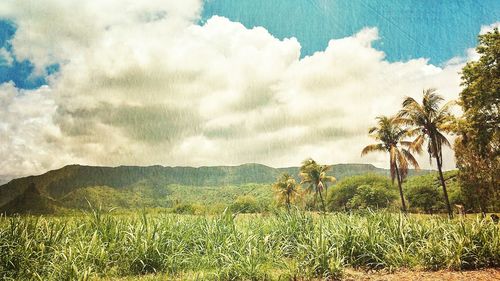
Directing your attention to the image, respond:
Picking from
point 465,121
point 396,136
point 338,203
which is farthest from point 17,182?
point 465,121

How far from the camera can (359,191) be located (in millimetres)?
68750

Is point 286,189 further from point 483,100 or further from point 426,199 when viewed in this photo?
point 483,100

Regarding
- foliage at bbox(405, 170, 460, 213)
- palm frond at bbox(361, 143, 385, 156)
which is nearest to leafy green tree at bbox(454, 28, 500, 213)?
palm frond at bbox(361, 143, 385, 156)

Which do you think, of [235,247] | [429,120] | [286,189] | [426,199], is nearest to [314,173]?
[286,189]

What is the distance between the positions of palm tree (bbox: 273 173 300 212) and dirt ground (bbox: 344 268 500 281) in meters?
61.2

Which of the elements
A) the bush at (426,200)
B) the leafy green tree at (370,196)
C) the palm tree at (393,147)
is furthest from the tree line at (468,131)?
the leafy green tree at (370,196)

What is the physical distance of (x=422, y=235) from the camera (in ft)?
28.9

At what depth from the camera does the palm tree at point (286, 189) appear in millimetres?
68619

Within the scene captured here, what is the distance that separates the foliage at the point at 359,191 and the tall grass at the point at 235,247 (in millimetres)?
60046

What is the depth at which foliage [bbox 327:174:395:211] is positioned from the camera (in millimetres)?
66688

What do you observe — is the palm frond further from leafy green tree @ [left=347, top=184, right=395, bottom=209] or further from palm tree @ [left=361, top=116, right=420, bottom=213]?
leafy green tree @ [left=347, top=184, right=395, bottom=209]

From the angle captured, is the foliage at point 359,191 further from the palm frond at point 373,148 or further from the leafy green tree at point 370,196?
the palm frond at point 373,148

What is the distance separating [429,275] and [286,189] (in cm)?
6261

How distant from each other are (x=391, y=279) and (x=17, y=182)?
656 ft
